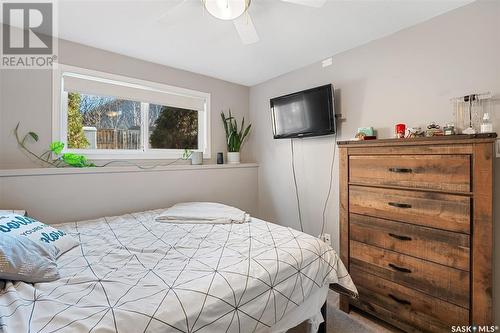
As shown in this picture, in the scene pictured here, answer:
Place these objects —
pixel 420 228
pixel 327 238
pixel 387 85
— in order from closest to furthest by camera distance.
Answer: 1. pixel 420 228
2. pixel 387 85
3. pixel 327 238

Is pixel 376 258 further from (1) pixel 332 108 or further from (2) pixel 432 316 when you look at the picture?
(1) pixel 332 108

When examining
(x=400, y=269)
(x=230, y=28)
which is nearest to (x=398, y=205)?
(x=400, y=269)

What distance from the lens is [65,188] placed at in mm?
2068

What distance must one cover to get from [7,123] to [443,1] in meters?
3.37

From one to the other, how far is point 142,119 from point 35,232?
5.31 feet

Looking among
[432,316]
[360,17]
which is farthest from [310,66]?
[432,316]

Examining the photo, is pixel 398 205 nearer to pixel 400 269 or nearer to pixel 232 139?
pixel 400 269

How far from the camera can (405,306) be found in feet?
5.32

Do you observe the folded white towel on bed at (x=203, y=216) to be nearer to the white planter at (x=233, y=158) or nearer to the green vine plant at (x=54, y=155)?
the green vine plant at (x=54, y=155)

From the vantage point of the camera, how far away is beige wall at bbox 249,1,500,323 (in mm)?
1620

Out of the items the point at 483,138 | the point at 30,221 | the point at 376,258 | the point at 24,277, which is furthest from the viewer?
the point at 376,258

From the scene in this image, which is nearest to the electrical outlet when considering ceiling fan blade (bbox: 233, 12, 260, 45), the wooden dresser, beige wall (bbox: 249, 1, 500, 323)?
beige wall (bbox: 249, 1, 500, 323)

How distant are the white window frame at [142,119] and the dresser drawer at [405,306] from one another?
2216 millimetres

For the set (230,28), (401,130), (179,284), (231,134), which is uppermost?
(230,28)
